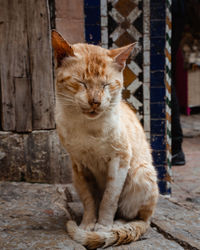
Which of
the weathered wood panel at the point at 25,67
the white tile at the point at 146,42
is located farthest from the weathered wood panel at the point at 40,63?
the white tile at the point at 146,42

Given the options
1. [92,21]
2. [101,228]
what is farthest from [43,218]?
[92,21]

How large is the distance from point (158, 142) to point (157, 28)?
45.0 inches

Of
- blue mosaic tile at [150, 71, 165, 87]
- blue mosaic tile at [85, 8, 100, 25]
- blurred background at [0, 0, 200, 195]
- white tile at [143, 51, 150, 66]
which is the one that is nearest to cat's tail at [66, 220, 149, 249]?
blurred background at [0, 0, 200, 195]

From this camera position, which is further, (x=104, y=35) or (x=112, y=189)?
(x=104, y=35)

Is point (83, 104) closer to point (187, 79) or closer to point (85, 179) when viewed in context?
point (85, 179)

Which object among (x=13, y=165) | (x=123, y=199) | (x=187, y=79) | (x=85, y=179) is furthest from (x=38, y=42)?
(x=187, y=79)

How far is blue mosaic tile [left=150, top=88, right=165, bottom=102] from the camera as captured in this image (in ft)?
10.3

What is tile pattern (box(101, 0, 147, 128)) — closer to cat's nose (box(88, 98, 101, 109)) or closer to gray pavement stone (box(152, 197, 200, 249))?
gray pavement stone (box(152, 197, 200, 249))

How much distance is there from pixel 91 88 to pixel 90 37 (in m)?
1.36

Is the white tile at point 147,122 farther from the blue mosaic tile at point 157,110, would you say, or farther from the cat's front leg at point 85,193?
the cat's front leg at point 85,193

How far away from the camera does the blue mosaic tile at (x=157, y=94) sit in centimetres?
313

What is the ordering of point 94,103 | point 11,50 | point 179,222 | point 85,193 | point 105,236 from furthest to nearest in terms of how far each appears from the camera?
point 11,50 → point 179,222 → point 85,193 → point 105,236 → point 94,103

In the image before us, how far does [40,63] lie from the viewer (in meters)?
2.91

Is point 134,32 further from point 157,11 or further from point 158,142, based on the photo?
point 158,142
